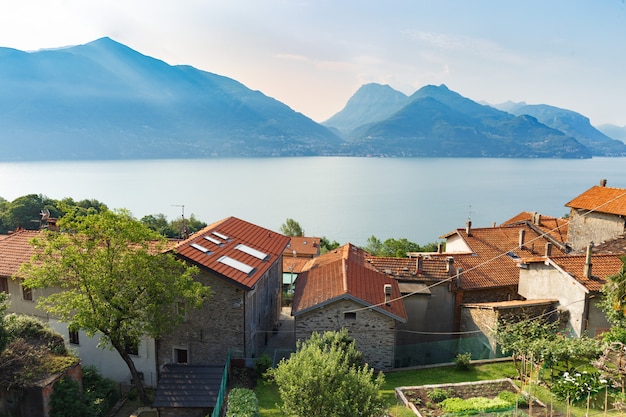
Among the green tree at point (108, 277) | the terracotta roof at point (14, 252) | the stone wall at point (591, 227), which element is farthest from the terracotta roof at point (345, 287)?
the stone wall at point (591, 227)

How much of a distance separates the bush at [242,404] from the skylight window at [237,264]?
6.29m

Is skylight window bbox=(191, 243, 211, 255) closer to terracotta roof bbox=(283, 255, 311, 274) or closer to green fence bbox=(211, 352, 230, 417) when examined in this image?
green fence bbox=(211, 352, 230, 417)

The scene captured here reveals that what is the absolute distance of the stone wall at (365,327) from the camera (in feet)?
72.5

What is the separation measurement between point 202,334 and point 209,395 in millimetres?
3838

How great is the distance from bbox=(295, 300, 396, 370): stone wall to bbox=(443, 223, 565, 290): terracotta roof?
714 cm

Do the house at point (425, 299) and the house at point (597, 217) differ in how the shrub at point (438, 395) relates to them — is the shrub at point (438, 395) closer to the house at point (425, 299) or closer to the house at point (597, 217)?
the house at point (425, 299)

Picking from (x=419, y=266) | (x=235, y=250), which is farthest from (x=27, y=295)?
(x=419, y=266)

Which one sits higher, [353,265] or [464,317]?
[353,265]

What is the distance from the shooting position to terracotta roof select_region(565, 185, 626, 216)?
104ft

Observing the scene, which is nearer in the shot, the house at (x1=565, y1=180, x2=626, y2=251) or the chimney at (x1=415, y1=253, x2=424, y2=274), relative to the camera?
the chimney at (x1=415, y1=253, x2=424, y2=274)

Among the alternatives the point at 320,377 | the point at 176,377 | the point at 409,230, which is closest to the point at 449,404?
the point at 320,377

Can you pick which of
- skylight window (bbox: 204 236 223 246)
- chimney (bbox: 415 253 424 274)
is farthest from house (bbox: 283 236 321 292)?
skylight window (bbox: 204 236 223 246)

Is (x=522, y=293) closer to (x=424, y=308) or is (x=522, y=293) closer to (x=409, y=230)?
(x=424, y=308)

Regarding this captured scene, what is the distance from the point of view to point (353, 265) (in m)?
26.0
